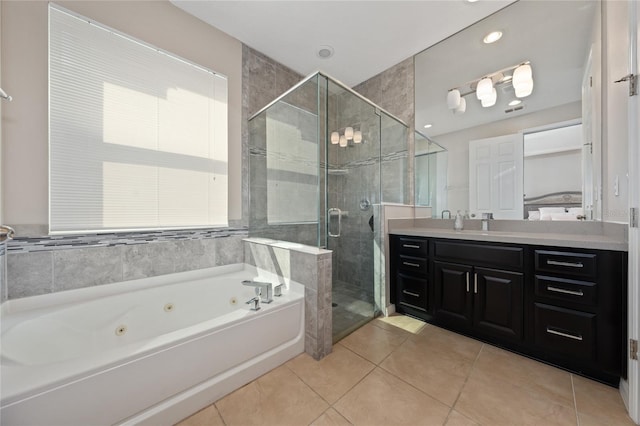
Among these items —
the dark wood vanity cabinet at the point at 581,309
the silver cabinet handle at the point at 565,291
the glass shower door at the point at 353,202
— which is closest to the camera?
the dark wood vanity cabinet at the point at 581,309

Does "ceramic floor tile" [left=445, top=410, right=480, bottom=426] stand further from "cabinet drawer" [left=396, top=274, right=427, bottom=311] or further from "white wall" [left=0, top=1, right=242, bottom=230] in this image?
"white wall" [left=0, top=1, right=242, bottom=230]

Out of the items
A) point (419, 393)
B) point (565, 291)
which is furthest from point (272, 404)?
point (565, 291)

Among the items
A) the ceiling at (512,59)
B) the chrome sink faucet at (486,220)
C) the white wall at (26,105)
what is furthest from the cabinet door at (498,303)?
the white wall at (26,105)

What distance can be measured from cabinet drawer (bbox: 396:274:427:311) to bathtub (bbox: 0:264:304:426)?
1.09m

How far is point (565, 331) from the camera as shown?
1.44 metres

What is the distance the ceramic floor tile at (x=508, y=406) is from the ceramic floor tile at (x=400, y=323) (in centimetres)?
65

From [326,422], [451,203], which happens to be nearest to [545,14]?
[451,203]

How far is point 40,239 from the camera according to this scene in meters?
1.49

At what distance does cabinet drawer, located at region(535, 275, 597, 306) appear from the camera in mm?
1356

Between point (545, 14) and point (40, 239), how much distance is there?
405 cm

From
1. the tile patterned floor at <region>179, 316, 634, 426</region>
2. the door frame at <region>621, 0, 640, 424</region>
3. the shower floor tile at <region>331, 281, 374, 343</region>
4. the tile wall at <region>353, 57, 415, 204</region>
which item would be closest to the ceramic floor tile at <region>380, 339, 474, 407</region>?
the tile patterned floor at <region>179, 316, 634, 426</region>

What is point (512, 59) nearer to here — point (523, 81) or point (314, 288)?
point (523, 81)

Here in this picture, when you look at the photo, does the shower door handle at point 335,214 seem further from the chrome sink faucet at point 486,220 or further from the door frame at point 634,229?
the door frame at point 634,229

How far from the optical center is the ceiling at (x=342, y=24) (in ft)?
6.56
